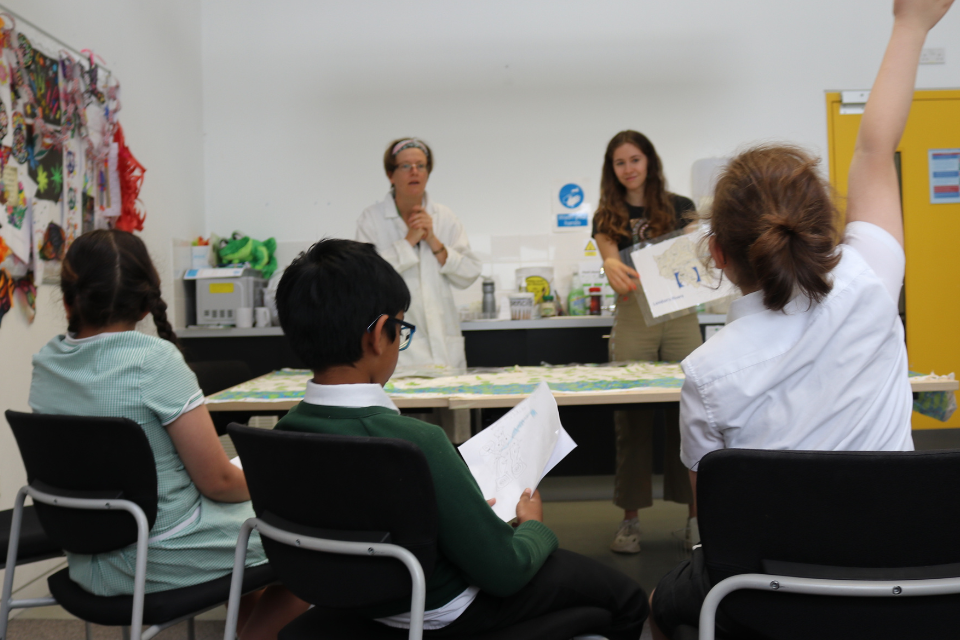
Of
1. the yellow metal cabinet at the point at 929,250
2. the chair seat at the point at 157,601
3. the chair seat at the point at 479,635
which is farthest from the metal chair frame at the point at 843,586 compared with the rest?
the yellow metal cabinet at the point at 929,250

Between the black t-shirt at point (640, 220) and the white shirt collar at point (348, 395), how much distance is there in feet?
5.98

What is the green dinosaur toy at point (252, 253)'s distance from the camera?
4.32m

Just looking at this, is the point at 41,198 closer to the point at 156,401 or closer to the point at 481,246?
the point at 156,401

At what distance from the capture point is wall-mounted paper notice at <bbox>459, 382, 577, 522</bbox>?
4.07ft

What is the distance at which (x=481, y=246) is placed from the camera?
182 inches

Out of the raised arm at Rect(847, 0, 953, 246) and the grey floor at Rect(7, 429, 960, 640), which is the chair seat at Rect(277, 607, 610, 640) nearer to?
the raised arm at Rect(847, 0, 953, 246)

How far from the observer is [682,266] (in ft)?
7.88

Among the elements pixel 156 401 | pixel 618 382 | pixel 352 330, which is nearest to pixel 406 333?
pixel 352 330

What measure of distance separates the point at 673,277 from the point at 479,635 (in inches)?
65.0

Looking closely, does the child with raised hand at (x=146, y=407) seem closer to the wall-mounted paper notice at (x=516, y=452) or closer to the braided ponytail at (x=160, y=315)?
the braided ponytail at (x=160, y=315)

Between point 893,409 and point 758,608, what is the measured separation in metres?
0.38

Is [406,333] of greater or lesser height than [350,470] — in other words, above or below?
above

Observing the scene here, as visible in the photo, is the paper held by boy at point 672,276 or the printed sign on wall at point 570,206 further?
the printed sign on wall at point 570,206

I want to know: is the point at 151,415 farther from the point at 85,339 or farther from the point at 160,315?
the point at 160,315
